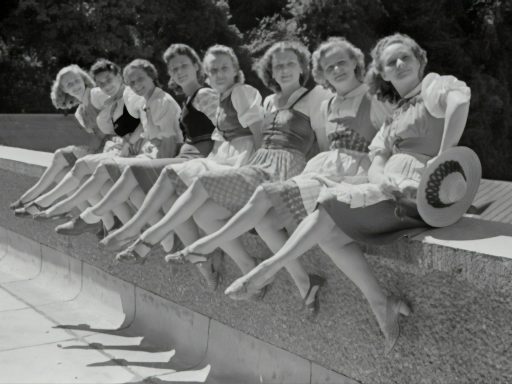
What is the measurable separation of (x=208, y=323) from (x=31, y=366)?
105cm

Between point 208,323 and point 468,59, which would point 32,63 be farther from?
point 208,323

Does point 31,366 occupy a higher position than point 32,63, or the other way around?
point 32,63

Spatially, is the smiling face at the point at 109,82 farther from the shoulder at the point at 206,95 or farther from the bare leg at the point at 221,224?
the bare leg at the point at 221,224

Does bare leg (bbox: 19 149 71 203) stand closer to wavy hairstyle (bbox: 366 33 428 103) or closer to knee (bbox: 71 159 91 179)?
knee (bbox: 71 159 91 179)

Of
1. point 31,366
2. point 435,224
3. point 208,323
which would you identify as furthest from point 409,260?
point 31,366

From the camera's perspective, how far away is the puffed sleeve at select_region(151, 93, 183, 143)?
4.96 metres

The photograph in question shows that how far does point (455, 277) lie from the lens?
9.07ft

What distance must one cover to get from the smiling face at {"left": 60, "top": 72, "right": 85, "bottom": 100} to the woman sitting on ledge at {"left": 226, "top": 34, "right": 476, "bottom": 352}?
3.16 meters

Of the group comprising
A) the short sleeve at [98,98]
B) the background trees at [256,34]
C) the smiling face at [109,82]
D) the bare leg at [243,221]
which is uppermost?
the background trees at [256,34]

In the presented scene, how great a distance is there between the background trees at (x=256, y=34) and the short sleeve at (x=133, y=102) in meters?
15.2

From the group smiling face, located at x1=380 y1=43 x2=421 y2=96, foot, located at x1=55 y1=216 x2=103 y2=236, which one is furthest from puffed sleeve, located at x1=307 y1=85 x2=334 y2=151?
foot, located at x1=55 y1=216 x2=103 y2=236

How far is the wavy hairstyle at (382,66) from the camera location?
3.33 meters

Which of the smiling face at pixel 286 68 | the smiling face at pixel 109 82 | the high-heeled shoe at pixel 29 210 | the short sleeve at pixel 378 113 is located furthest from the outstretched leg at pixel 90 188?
the short sleeve at pixel 378 113

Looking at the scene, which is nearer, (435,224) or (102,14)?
(435,224)
